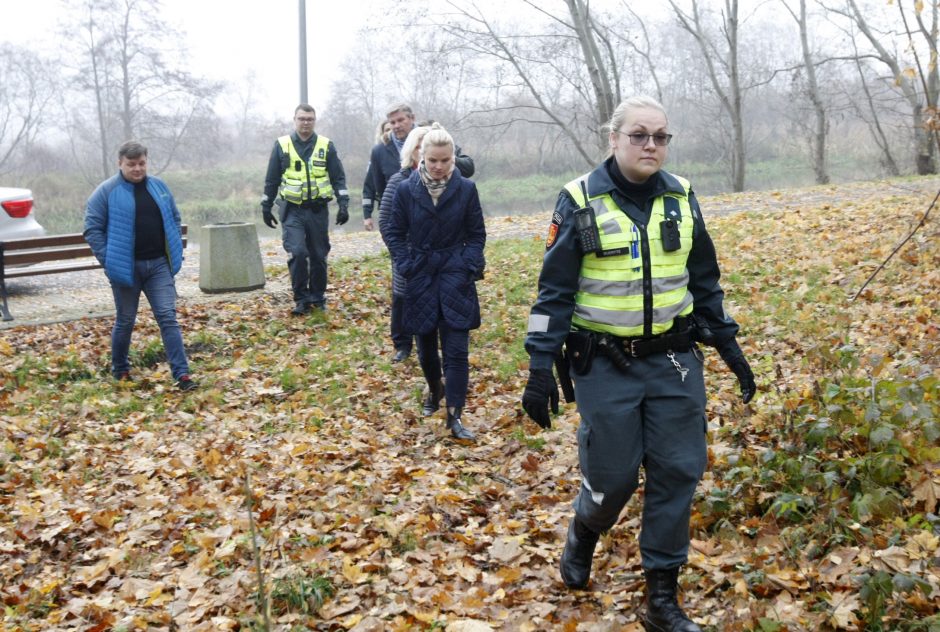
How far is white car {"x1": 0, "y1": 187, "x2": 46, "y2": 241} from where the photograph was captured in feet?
39.8

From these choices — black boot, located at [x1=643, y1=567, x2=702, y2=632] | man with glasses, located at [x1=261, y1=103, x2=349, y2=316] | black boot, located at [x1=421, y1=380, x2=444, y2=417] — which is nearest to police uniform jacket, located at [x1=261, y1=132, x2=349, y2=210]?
man with glasses, located at [x1=261, y1=103, x2=349, y2=316]

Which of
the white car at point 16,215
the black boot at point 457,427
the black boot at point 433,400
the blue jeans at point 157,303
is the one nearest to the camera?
the black boot at point 457,427

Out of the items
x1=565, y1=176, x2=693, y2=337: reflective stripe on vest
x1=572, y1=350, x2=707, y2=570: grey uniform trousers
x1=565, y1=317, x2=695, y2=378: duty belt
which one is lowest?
x1=572, y1=350, x2=707, y2=570: grey uniform trousers

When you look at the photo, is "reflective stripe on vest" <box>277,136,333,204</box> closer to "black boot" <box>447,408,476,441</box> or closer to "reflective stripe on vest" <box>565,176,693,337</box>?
"black boot" <box>447,408,476,441</box>

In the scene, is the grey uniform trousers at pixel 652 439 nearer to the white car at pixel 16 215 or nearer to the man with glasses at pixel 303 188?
the man with glasses at pixel 303 188

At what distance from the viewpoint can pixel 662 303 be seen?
348 centimetres

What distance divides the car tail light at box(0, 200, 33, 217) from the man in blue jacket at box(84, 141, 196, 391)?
17.5 ft

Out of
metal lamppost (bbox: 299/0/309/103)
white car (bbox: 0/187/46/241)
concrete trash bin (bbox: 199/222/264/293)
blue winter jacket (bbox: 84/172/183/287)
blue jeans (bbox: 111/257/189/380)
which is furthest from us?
metal lamppost (bbox: 299/0/309/103)

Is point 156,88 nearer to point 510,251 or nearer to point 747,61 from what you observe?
point 747,61

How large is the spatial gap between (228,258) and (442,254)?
5703 millimetres

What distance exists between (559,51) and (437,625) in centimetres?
2070

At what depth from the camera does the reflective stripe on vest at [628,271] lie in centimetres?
344

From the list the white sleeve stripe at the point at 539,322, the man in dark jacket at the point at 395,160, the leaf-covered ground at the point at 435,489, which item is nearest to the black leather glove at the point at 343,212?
the man in dark jacket at the point at 395,160

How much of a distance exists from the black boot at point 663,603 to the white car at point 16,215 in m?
11.2
